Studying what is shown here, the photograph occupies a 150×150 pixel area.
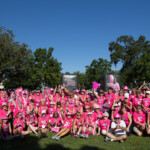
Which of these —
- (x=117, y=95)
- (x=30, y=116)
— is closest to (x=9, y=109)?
(x=30, y=116)

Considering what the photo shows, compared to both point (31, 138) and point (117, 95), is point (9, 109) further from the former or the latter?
point (117, 95)

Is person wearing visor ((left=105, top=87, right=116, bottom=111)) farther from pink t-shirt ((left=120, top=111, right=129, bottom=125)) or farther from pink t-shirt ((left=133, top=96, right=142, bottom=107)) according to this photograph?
pink t-shirt ((left=120, top=111, right=129, bottom=125))

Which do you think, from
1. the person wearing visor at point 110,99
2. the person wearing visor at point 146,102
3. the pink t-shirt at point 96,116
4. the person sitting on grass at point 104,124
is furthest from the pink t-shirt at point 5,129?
the person wearing visor at point 146,102

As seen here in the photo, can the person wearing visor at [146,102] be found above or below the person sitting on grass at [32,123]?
above

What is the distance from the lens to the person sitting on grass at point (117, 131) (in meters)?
5.43

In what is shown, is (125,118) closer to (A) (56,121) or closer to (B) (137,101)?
(B) (137,101)

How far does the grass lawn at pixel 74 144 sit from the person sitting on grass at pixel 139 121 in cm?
34

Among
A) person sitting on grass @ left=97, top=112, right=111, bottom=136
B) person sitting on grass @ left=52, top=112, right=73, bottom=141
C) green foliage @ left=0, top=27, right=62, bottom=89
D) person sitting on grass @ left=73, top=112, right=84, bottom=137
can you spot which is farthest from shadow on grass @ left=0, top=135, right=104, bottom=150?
green foliage @ left=0, top=27, right=62, bottom=89

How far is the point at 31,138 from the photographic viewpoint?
5906 millimetres

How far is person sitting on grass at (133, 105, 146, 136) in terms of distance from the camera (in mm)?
6095

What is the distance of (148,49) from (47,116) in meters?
38.3

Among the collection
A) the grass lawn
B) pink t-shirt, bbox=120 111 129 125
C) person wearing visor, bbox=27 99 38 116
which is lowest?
the grass lawn

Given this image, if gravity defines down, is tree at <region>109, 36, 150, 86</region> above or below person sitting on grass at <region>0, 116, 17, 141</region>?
above

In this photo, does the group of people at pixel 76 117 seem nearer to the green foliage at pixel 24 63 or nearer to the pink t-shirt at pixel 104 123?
the pink t-shirt at pixel 104 123
